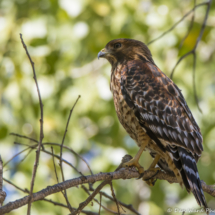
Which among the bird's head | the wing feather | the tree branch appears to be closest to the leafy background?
the bird's head

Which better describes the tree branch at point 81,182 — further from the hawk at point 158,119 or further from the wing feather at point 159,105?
the wing feather at point 159,105

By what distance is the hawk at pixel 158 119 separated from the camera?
2926 mm

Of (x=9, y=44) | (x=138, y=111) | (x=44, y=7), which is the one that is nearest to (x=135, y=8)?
(x=44, y=7)

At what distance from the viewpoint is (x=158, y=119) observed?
3145mm

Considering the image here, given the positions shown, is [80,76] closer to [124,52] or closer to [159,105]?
[124,52]

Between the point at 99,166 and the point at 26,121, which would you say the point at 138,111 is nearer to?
the point at 99,166

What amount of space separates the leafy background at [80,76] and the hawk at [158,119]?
47.9 inches

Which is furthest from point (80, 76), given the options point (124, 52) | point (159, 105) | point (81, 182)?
point (81, 182)

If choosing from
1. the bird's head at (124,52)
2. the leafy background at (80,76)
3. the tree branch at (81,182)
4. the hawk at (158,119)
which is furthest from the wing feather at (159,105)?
the leafy background at (80,76)

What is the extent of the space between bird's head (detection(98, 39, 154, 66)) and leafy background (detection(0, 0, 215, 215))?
0.83 m

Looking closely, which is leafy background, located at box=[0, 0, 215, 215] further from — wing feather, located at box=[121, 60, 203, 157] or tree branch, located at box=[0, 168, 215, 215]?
tree branch, located at box=[0, 168, 215, 215]

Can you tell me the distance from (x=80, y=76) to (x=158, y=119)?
8.01 feet

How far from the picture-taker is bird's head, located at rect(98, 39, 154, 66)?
12.1 feet

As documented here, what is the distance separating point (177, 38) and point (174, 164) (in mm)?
2334
